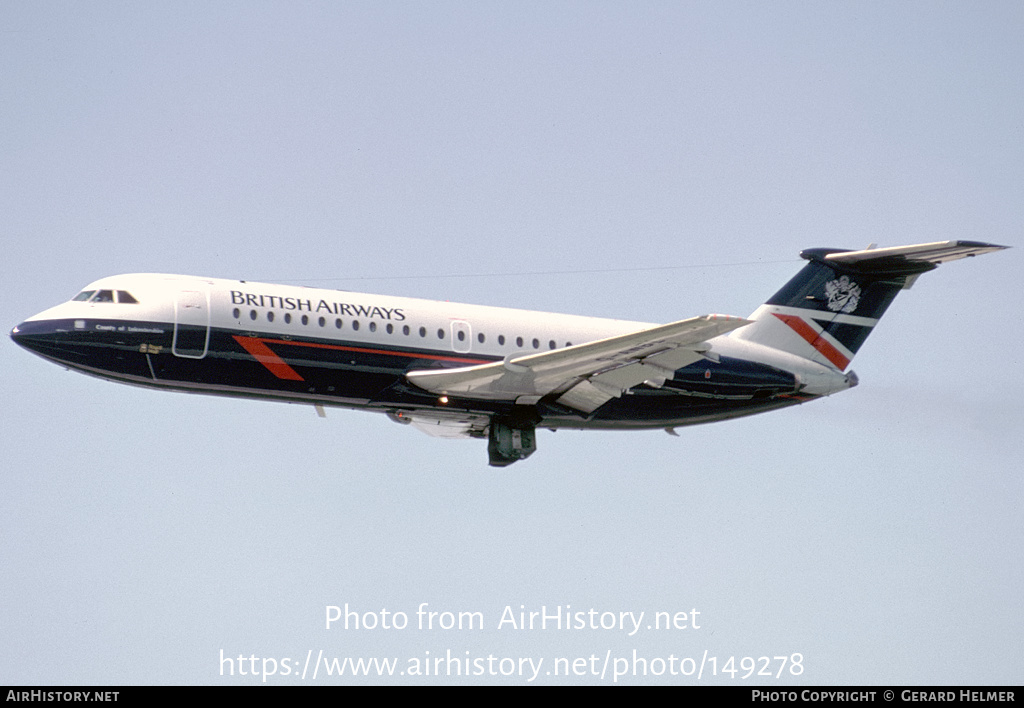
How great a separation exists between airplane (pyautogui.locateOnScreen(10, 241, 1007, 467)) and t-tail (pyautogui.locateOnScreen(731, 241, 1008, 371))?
8 centimetres

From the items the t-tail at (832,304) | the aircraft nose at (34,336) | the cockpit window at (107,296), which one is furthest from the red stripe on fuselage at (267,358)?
the t-tail at (832,304)

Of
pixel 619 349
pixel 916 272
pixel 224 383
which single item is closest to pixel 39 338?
pixel 224 383

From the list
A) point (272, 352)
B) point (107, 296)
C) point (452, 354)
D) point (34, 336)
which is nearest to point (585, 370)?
point (452, 354)

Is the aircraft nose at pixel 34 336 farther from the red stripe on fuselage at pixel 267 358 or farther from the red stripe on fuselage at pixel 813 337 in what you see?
the red stripe on fuselage at pixel 813 337

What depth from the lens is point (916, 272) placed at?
44875 mm

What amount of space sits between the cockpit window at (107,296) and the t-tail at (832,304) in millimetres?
18749

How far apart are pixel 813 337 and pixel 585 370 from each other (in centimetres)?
966

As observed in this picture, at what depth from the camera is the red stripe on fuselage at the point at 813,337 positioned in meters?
44.9

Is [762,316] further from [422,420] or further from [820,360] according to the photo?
[422,420]

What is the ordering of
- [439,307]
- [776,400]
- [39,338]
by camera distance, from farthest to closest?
1. [776,400]
2. [439,307]
3. [39,338]

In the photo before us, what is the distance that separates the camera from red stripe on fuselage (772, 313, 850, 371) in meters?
44.9

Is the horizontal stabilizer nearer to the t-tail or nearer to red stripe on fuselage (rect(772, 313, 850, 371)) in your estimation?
the t-tail

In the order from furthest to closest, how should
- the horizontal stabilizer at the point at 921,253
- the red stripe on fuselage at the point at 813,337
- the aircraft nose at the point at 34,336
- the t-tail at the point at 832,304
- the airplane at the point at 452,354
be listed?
the red stripe on fuselage at the point at 813,337 → the t-tail at the point at 832,304 → the horizontal stabilizer at the point at 921,253 → the airplane at the point at 452,354 → the aircraft nose at the point at 34,336
